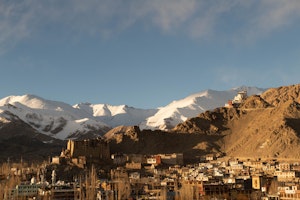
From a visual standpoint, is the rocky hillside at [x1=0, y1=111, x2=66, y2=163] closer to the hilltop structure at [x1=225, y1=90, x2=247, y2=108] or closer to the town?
the town

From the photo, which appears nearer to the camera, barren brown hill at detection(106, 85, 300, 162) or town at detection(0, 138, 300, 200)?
town at detection(0, 138, 300, 200)

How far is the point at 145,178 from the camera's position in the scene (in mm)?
89438

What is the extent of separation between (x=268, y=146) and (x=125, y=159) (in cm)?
3002

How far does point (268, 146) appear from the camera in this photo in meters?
116

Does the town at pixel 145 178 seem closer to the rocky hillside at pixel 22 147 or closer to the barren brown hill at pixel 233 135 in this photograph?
the barren brown hill at pixel 233 135

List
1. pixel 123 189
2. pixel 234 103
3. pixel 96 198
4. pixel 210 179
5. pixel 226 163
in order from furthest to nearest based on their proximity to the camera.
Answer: pixel 234 103, pixel 226 163, pixel 210 179, pixel 123 189, pixel 96 198

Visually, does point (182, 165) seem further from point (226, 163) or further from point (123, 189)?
point (123, 189)

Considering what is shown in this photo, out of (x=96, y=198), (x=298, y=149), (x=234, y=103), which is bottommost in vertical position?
(x=96, y=198)

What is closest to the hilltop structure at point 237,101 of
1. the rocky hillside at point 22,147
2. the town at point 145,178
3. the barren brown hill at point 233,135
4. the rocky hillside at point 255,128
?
the rocky hillside at point 255,128

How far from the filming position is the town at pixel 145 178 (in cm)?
6929

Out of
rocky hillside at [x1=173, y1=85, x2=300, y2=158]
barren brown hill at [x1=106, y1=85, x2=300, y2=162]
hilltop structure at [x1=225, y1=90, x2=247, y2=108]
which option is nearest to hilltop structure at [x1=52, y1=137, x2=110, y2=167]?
barren brown hill at [x1=106, y1=85, x2=300, y2=162]

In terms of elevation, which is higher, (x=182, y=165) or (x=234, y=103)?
(x=234, y=103)

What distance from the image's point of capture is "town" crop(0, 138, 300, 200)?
69294 mm

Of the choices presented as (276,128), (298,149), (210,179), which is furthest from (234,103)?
(210,179)
